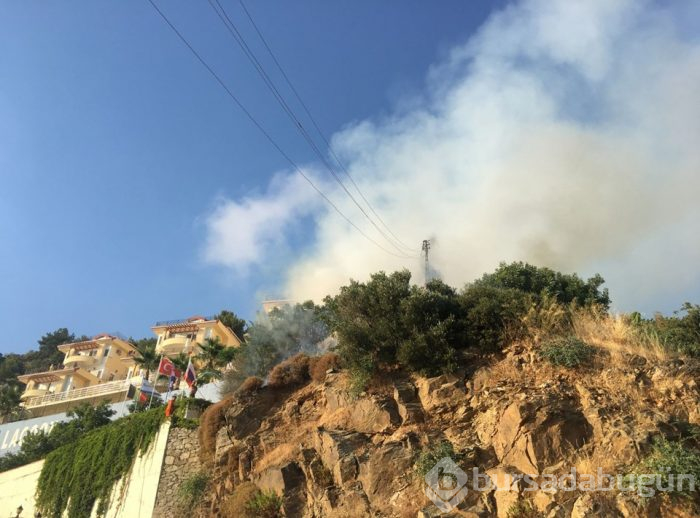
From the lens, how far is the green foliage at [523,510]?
11.0m

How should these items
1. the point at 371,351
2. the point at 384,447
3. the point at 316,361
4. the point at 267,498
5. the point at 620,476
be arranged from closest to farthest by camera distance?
the point at 620,476 < the point at 384,447 < the point at 267,498 < the point at 371,351 < the point at 316,361

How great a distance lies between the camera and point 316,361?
21.2m

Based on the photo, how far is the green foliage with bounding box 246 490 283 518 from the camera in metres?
15.4

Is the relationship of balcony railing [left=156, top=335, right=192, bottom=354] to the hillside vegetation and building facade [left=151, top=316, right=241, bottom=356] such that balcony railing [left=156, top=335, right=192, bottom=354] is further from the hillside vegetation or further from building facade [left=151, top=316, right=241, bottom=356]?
the hillside vegetation

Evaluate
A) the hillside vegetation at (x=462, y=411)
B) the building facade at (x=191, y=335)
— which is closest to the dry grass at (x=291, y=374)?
the hillside vegetation at (x=462, y=411)

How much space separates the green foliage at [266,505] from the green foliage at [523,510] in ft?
23.5

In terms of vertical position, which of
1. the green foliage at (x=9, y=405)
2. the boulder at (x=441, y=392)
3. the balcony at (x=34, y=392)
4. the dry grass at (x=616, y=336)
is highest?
the balcony at (x=34, y=392)

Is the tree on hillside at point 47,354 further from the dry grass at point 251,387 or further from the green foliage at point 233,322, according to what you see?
the dry grass at point 251,387

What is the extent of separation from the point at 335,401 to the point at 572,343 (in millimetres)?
8100

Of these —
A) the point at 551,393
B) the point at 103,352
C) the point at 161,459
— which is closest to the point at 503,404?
the point at 551,393

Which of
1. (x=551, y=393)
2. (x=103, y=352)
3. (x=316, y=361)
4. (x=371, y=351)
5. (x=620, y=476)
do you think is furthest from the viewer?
(x=103, y=352)

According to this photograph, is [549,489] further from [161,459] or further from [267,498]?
[161,459]

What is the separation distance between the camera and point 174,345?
70812mm

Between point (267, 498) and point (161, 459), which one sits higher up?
point (161, 459)
